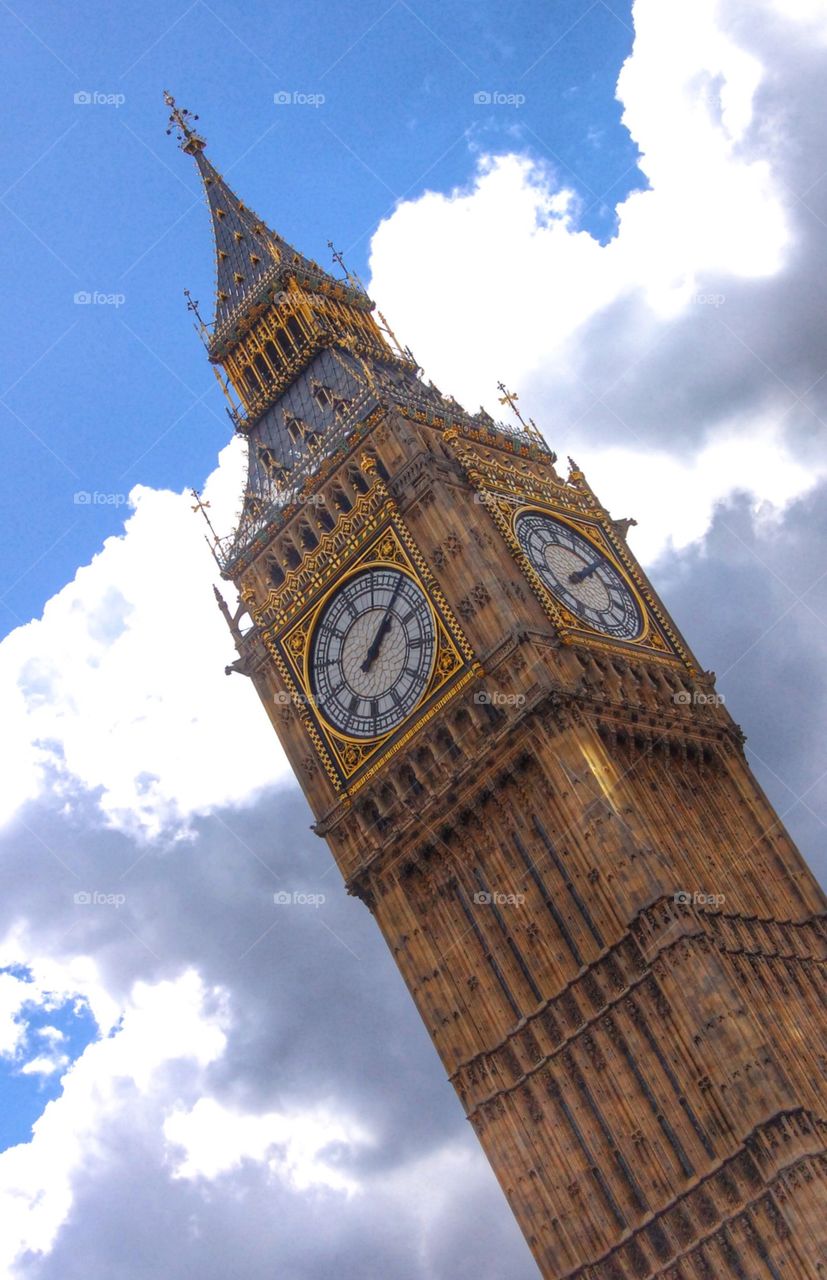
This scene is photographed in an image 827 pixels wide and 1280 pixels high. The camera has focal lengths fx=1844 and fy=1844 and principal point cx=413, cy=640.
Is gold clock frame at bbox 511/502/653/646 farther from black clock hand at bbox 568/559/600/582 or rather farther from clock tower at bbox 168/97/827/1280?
black clock hand at bbox 568/559/600/582

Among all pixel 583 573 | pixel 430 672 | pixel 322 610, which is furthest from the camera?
pixel 322 610

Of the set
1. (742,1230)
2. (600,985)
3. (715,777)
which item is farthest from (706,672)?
Result: (742,1230)

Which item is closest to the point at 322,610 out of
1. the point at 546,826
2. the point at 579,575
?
the point at 579,575

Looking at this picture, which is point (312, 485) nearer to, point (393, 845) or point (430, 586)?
point (430, 586)

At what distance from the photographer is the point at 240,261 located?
95125 millimetres

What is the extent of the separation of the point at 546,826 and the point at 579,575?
1326 centimetres

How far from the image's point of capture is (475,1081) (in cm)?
6731

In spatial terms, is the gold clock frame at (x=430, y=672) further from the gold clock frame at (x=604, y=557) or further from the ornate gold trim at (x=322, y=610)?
the gold clock frame at (x=604, y=557)

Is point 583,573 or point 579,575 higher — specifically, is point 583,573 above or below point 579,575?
above

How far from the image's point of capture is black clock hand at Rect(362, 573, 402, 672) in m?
74.8

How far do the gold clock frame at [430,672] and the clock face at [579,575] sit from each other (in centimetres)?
470

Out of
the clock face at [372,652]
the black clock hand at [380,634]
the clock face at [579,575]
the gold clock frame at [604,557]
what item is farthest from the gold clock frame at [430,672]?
the clock face at [579,575]

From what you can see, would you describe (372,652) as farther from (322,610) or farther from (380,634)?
(322,610)

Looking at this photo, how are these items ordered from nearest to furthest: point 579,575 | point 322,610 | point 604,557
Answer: point 579,575 < point 322,610 < point 604,557
